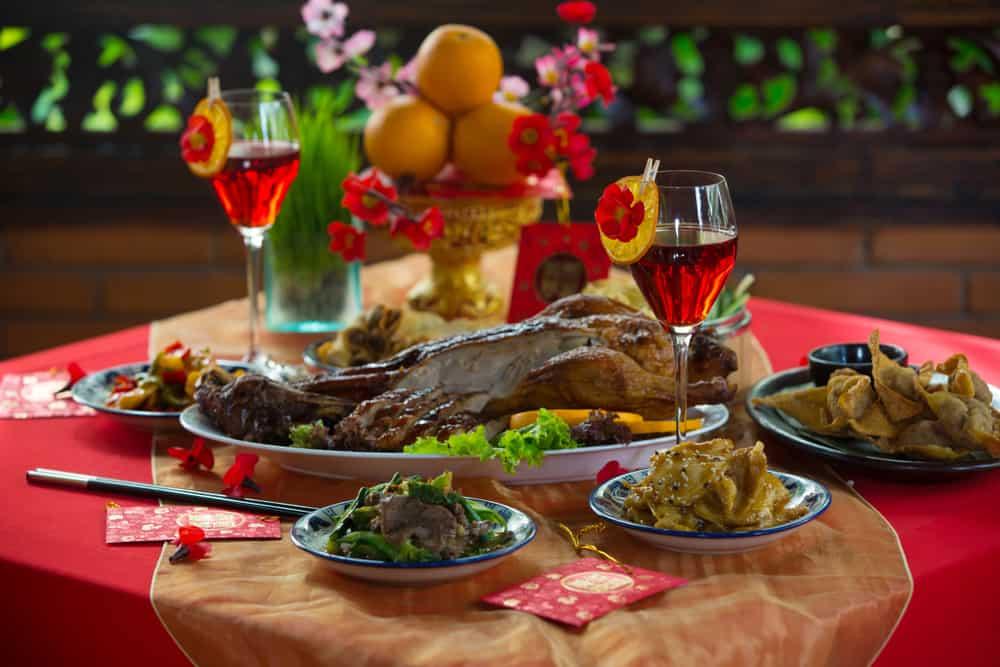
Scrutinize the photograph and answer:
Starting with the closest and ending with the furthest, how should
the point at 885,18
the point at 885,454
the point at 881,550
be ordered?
the point at 881,550, the point at 885,454, the point at 885,18

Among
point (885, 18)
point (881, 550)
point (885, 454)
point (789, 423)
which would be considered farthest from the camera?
point (885, 18)

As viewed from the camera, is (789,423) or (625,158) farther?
(625,158)

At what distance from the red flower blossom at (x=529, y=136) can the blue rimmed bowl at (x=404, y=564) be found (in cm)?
105

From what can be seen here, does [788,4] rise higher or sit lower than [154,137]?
higher

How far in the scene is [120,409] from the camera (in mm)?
1756

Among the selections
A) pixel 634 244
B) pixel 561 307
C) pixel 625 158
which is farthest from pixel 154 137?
pixel 634 244

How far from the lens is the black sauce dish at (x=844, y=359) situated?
1.66 meters

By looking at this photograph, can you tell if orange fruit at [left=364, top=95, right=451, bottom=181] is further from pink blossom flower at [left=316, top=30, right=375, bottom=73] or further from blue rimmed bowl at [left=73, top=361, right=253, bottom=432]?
blue rimmed bowl at [left=73, top=361, right=253, bottom=432]

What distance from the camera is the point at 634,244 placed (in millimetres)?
1359

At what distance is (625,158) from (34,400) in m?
2.47

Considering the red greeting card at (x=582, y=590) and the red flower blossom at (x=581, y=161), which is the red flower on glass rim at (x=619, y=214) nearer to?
the red greeting card at (x=582, y=590)

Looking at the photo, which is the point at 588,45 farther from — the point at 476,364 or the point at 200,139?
the point at 476,364

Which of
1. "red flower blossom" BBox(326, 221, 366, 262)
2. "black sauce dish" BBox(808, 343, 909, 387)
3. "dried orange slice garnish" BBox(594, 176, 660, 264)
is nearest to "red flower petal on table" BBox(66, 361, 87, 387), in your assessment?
"red flower blossom" BBox(326, 221, 366, 262)

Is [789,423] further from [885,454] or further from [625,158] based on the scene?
[625,158]
